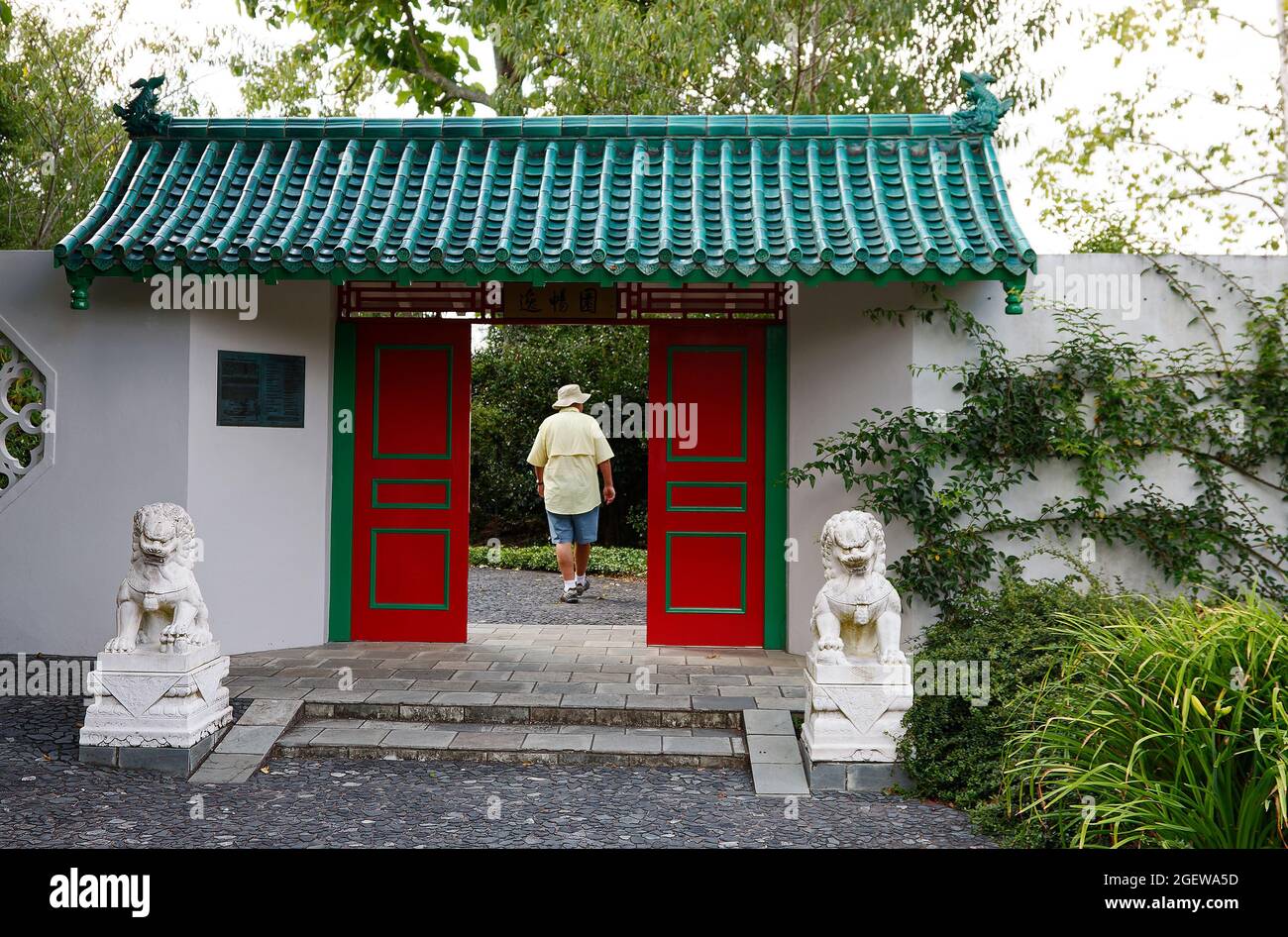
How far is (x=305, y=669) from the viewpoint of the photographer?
617 centimetres

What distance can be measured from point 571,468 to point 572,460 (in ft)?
0.27

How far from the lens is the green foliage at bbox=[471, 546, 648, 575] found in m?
12.3

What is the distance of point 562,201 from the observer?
6.38 m

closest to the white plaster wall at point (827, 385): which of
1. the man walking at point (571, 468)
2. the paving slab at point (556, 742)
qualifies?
the man walking at point (571, 468)

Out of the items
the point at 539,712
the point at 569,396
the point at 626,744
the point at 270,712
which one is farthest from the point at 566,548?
the point at 626,744

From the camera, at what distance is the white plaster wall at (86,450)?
6391 mm

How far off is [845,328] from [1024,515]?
1.63 metres

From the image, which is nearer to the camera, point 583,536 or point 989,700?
point 989,700

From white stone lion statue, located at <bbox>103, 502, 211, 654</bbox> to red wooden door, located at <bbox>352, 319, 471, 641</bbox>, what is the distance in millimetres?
2349

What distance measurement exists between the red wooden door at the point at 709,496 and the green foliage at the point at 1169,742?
3.24 metres

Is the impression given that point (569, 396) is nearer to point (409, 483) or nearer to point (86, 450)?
point (409, 483)

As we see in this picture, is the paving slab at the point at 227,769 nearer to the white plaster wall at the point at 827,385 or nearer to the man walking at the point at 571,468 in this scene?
A: the white plaster wall at the point at 827,385

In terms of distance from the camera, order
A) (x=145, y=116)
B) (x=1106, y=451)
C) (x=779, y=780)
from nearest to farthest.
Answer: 1. (x=779, y=780)
2. (x=1106, y=451)
3. (x=145, y=116)

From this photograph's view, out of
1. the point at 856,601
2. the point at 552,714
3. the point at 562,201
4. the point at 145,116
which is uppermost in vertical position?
the point at 145,116
